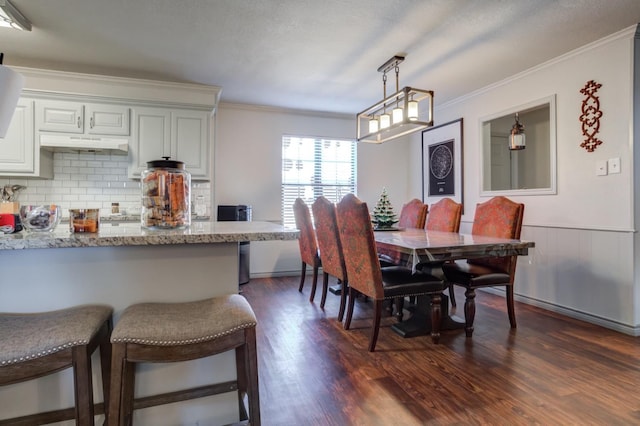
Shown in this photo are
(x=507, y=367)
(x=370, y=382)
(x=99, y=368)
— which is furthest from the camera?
(x=507, y=367)

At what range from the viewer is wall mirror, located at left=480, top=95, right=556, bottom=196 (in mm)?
4238

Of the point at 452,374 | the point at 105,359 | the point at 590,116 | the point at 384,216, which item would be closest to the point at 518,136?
the point at 590,116

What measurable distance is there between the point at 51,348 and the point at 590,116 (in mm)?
3936

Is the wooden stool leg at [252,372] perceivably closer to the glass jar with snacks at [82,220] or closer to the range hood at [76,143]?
the glass jar with snacks at [82,220]

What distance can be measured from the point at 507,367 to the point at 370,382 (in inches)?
35.1

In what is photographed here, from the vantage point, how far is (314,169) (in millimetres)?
5176

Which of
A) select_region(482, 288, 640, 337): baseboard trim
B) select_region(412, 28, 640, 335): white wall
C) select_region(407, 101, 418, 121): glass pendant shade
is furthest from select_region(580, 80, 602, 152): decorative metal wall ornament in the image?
select_region(407, 101, 418, 121): glass pendant shade

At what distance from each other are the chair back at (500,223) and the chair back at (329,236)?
4.09ft

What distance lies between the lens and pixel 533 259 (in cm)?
Answer: 358

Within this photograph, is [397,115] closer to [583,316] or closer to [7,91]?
[583,316]

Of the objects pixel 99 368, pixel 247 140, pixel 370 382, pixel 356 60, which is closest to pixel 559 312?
pixel 370 382

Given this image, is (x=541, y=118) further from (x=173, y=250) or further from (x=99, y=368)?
(x=99, y=368)

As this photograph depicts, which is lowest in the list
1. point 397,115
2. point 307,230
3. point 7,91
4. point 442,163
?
point 307,230

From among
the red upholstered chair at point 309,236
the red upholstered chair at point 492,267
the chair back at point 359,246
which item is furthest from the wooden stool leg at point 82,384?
the red upholstered chair at point 309,236
